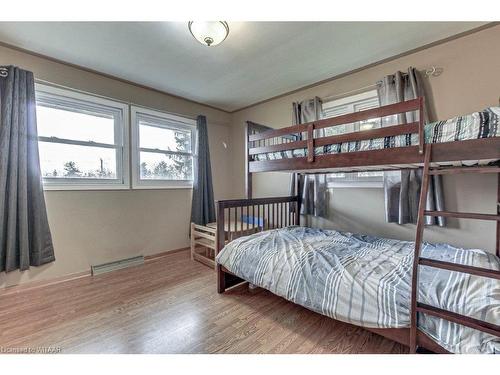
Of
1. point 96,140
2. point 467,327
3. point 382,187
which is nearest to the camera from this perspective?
point 467,327

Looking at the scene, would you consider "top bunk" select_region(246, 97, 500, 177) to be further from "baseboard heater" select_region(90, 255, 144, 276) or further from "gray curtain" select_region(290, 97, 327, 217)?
"baseboard heater" select_region(90, 255, 144, 276)

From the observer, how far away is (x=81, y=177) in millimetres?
2555

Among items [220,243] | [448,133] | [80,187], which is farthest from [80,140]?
[448,133]

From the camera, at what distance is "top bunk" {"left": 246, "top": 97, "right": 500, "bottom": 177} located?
119cm

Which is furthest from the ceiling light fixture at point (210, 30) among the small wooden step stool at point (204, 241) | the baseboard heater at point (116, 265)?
the baseboard heater at point (116, 265)

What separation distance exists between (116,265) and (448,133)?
11.3 feet

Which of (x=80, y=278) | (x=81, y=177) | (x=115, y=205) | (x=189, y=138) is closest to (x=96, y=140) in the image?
(x=81, y=177)

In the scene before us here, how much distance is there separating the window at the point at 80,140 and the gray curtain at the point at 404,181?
10.2 ft

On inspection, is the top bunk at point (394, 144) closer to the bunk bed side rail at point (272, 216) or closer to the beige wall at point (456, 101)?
the beige wall at point (456, 101)

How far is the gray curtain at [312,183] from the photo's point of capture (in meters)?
2.81

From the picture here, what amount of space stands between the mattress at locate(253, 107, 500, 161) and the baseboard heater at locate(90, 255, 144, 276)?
2.70 meters

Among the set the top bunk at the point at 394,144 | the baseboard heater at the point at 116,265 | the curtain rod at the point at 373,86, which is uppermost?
the curtain rod at the point at 373,86

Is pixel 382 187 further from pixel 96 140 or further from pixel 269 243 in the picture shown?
pixel 96 140

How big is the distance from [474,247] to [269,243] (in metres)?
1.86
